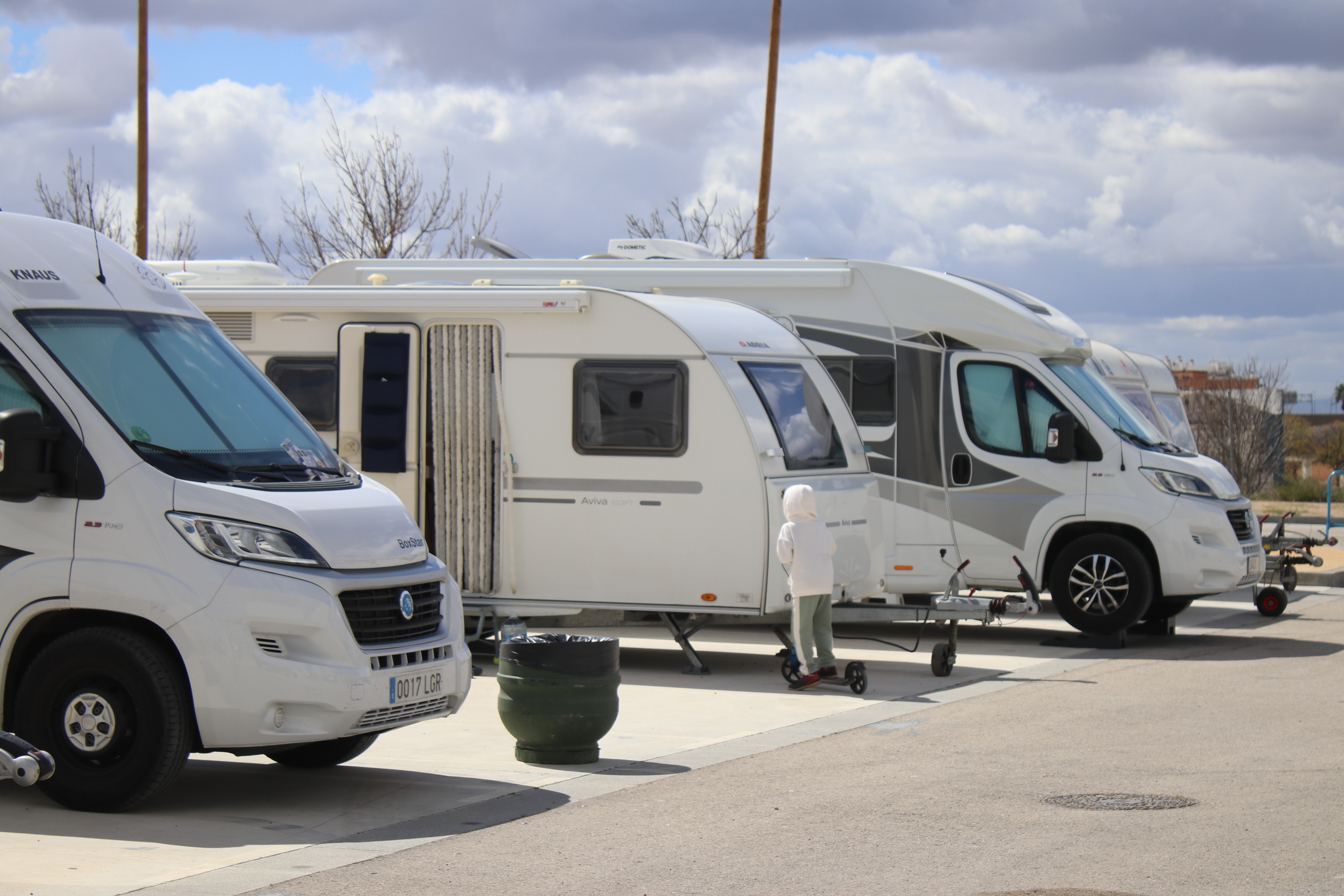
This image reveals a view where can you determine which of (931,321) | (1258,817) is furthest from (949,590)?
(1258,817)

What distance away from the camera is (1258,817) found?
734 cm

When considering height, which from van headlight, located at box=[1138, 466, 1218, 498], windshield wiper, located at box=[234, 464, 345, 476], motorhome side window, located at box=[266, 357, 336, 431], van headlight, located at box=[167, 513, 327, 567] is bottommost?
van headlight, located at box=[167, 513, 327, 567]

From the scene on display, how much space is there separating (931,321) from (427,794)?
827 cm

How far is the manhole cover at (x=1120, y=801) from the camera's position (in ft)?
25.3

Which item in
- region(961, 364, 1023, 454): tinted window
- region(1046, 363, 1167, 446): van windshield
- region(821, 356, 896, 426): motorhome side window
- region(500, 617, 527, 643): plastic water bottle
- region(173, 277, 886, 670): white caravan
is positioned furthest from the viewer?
region(821, 356, 896, 426): motorhome side window

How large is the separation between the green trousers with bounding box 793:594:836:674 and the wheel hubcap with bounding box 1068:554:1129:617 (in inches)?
151

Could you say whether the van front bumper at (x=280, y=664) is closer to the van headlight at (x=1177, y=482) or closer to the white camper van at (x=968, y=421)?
the white camper van at (x=968, y=421)

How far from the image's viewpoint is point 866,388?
15180 millimetres

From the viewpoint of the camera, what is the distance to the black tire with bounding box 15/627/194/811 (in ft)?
24.2

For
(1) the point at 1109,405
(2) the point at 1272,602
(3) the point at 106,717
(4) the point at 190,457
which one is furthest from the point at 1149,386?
(3) the point at 106,717

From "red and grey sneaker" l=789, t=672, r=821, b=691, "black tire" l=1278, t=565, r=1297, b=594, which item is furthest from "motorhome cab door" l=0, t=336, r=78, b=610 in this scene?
"black tire" l=1278, t=565, r=1297, b=594

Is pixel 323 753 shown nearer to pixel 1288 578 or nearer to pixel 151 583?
pixel 151 583

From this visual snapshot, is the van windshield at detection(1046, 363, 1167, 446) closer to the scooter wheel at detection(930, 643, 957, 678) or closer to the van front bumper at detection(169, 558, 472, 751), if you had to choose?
the scooter wheel at detection(930, 643, 957, 678)

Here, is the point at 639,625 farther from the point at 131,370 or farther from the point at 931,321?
the point at 131,370
